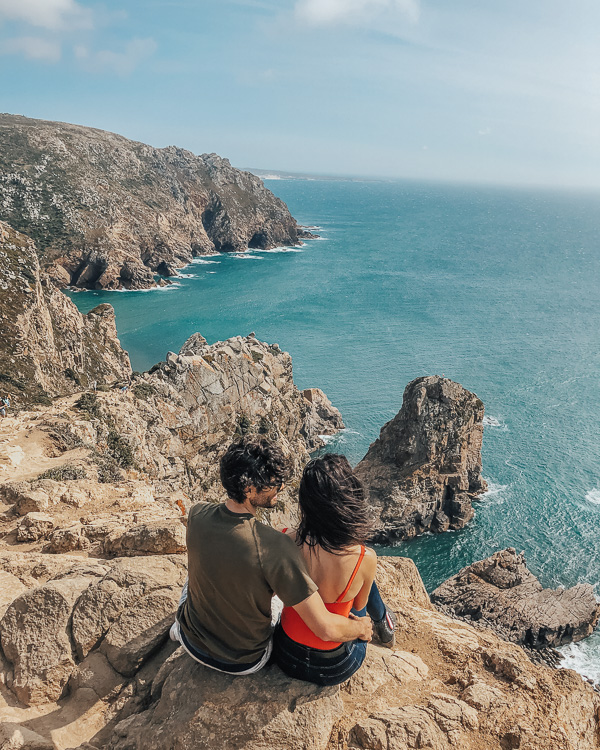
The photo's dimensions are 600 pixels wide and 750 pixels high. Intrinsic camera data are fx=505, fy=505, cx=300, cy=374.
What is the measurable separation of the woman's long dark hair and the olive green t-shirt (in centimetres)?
32

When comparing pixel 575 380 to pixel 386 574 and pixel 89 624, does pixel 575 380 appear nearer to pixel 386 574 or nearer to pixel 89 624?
pixel 386 574

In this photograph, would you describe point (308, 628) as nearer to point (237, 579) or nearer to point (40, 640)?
point (237, 579)

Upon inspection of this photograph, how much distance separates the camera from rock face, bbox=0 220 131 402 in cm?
3225

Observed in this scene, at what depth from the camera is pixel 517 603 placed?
30109mm

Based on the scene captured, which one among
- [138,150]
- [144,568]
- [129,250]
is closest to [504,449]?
[144,568]

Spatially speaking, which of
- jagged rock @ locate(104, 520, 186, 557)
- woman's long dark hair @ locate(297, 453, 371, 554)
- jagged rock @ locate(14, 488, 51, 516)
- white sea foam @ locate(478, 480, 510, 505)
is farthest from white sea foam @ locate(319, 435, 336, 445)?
woman's long dark hair @ locate(297, 453, 371, 554)

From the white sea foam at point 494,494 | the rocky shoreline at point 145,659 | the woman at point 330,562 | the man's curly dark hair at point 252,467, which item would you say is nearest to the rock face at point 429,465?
the white sea foam at point 494,494

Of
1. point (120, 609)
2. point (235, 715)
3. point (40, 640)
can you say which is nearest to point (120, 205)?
point (120, 609)

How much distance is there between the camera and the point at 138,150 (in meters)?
141

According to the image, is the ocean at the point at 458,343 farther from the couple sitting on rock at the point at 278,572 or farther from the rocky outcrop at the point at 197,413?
the couple sitting on rock at the point at 278,572

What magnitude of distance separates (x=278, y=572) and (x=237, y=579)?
1.42 ft

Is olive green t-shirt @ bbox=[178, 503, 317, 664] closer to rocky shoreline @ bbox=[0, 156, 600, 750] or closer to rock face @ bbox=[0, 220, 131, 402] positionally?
rocky shoreline @ bbox=[0, 156, 600, 750]

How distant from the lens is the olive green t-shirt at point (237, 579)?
181 inches

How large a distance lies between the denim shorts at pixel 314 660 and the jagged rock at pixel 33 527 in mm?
7722
